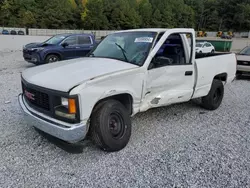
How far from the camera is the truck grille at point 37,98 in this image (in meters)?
2.72

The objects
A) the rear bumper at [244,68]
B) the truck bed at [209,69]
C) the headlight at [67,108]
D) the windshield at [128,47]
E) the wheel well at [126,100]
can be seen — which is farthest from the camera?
the rear bumper at [244,68]

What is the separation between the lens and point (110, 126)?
2.99m

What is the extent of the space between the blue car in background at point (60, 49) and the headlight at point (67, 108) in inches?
300

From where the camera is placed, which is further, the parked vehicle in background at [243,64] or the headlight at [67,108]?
the parked vehicle in background at [243,64]

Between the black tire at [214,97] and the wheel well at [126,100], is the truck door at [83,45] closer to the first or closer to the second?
the black tire at [214,97]

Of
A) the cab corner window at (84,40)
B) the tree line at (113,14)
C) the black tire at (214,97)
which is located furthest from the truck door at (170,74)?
the tree line at (113,14)

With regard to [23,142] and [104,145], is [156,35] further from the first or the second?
[23,142]

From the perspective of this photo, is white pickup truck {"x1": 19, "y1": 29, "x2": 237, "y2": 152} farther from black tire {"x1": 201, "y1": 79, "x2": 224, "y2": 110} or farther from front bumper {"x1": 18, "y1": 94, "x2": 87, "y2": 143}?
black tire {"x1": 201, "y1": 79, "x2": 224, "y2": 110}

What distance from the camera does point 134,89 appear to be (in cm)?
313

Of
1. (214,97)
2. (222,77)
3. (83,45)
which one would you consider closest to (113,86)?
(214,97)

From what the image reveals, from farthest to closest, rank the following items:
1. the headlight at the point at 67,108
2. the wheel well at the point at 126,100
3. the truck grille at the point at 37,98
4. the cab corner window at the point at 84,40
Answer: the cab corner window at the point at 84,40 → the wheel well at the point at 126,100 → the truck grille at the point at 37,98 → the headlight at the point at 67,108

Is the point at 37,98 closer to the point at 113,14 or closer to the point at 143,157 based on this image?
the point at 143,157

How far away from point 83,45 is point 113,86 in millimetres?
8187

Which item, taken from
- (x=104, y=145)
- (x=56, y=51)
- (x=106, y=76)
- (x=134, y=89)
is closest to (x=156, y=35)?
(x=134, y=89)
